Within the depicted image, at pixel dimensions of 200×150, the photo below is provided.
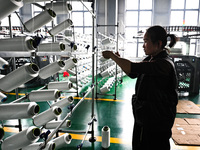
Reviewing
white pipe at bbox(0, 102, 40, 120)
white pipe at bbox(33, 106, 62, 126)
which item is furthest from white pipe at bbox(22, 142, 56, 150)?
white pipe at bbox(0, 102, 40, 120)

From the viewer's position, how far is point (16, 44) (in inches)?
34.6

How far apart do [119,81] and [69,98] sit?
18.2 feet

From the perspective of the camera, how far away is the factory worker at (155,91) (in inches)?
51.8

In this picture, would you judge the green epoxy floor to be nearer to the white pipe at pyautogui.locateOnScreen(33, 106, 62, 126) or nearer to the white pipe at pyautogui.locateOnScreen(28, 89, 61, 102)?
the white pipe at pyautogui.locateOnScreen(33, 106, 62, 126)

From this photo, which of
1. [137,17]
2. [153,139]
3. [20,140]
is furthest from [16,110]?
[137,17]

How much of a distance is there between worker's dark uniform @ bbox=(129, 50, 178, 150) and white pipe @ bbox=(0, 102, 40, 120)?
83cm

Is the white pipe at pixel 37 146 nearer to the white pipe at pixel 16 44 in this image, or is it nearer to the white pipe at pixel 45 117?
the white pipe at pixel 45 117

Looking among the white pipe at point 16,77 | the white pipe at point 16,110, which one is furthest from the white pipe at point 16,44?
the white pipe at point 16,110

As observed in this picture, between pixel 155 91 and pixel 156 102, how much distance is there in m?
0.11

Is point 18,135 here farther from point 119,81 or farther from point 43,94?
point 119,81

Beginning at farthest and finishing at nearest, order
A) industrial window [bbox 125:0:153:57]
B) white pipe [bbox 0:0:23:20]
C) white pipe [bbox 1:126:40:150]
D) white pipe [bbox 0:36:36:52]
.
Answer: industrial window [bbox 125:0:153:57]
white pipe [bbox 1:126:40:150]
white pipe [bbox 0:36:36:52]
white pipe [bbox 0:0:23:20]

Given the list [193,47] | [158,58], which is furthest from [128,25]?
[158,58]

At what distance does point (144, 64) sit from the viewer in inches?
50.3

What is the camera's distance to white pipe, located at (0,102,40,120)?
38.9 inches
